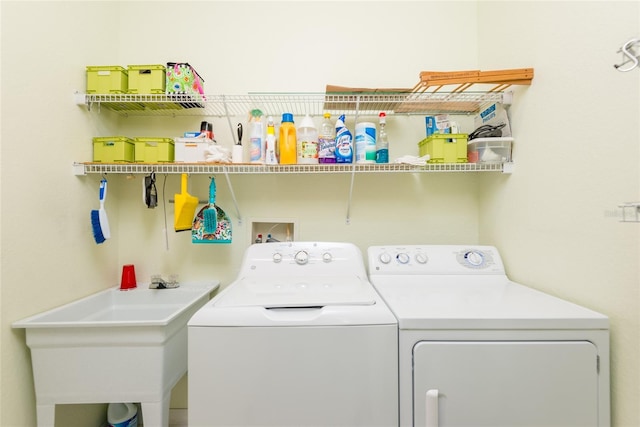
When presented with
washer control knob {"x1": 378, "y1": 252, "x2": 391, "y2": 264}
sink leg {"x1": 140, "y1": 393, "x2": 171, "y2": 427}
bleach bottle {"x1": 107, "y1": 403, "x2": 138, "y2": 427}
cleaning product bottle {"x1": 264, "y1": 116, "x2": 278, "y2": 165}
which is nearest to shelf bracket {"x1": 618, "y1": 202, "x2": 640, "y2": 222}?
washer control knob {"x1": 378, "y1": 252, "x2": 391, "y2": 264}

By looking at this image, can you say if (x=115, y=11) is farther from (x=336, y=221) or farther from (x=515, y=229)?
(x=515, y=229)

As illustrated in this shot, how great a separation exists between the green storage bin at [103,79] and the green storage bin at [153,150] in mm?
293

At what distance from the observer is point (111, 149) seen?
1.49 meters

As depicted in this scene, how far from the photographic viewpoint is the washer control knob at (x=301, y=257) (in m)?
1.47

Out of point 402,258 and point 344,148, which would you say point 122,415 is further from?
point 344,148

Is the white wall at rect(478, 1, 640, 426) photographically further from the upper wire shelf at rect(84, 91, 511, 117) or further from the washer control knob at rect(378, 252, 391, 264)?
the washer control knob at rect(378, 252, 391, 264)

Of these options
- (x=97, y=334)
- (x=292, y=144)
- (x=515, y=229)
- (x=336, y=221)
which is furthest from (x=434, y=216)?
(x=97, y=334)

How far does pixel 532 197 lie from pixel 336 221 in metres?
0.99

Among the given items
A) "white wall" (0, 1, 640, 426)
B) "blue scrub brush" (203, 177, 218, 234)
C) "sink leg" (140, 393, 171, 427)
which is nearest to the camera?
"white wall" (0, 1, 640, 426)

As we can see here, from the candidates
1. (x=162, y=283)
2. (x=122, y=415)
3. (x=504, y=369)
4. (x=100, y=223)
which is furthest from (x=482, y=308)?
(x=122, y=415)

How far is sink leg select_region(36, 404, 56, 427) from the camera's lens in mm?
1166

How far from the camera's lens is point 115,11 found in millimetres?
1714

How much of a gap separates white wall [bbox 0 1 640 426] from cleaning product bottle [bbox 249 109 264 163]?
0.25 m

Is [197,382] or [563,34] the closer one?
[197,382]
